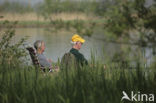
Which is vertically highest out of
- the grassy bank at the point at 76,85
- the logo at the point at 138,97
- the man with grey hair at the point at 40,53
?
the man with grey hair at the point at 40,53

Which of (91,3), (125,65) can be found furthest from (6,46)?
(125,65)

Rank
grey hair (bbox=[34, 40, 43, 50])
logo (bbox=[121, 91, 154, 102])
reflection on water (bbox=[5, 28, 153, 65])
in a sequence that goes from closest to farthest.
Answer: logo (bbox=[121, 91, 154, 102]), reflection on water (bbox=[5, 28, 153, 65]), grey hair (bbox=[34, 40, 43, 50])

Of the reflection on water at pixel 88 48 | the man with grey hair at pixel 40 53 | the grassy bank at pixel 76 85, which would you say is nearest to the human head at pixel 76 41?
the reflection on water at pixel 88 48

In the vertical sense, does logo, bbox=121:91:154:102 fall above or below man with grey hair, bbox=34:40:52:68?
below

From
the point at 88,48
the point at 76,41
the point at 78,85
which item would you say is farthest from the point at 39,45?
the point at 88,48

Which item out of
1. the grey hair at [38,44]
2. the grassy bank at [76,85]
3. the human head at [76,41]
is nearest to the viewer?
the grassy bank at [76,85]

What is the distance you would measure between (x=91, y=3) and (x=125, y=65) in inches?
93.9

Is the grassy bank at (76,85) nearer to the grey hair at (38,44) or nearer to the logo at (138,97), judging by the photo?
the logo at (138,97)

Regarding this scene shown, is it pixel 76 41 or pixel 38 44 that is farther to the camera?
pixel 38 44

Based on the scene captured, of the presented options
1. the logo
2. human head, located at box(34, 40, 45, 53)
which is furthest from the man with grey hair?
the logo

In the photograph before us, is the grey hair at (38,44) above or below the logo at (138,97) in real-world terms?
above

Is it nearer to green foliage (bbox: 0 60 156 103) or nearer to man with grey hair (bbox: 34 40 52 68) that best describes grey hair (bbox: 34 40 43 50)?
man with grey hair (bbox: 34 40 52 68)

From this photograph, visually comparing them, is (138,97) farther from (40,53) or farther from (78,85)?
(40,53)

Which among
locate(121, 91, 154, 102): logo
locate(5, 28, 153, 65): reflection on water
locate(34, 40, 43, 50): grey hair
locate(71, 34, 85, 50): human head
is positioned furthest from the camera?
locate(34, 40, 43, 50): grey hair
